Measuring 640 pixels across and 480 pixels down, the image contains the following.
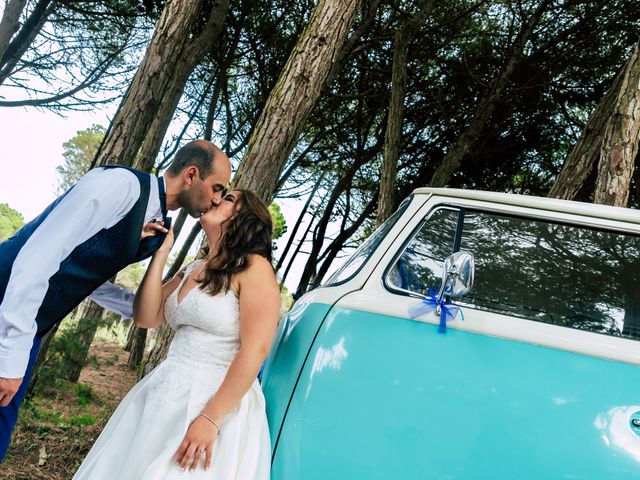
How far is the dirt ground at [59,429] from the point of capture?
14.0 ft

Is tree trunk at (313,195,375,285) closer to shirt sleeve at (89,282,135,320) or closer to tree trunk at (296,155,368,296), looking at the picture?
tree trunk at (296,155,368,296)

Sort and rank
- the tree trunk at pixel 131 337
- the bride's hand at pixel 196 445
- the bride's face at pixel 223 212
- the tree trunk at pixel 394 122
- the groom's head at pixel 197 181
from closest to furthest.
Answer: the bride's hand at pixel 196 445 < the bride's face at pixel 223 212 < the groom's head at pixel 197 181 < the tree trunk at pixel 394 122 < the tree trunk at pixel 131 337

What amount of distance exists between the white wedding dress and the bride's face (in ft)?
1.13

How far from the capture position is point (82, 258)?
86.7 inches

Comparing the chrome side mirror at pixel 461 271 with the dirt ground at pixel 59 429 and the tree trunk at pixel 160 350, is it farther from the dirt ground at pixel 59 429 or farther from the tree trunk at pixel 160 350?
the dirt ground at pixel 59 429

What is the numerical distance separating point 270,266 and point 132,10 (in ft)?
28.6

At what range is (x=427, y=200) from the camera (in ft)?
7.20

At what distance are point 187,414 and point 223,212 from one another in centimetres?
87

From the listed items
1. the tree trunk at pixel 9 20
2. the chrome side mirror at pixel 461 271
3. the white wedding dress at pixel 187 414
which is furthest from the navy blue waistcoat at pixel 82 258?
the tree trunk at pixel 9 20

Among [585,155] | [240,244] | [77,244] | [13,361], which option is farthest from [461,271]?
[585,155]

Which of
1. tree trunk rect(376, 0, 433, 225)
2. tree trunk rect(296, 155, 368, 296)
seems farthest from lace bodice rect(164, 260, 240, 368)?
tree trunk rect(296, 155, 368, 296)

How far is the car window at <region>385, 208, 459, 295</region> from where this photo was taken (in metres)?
2.04

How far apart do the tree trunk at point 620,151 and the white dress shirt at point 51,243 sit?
3664mm

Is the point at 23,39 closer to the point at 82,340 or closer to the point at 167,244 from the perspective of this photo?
the point at 82,340
